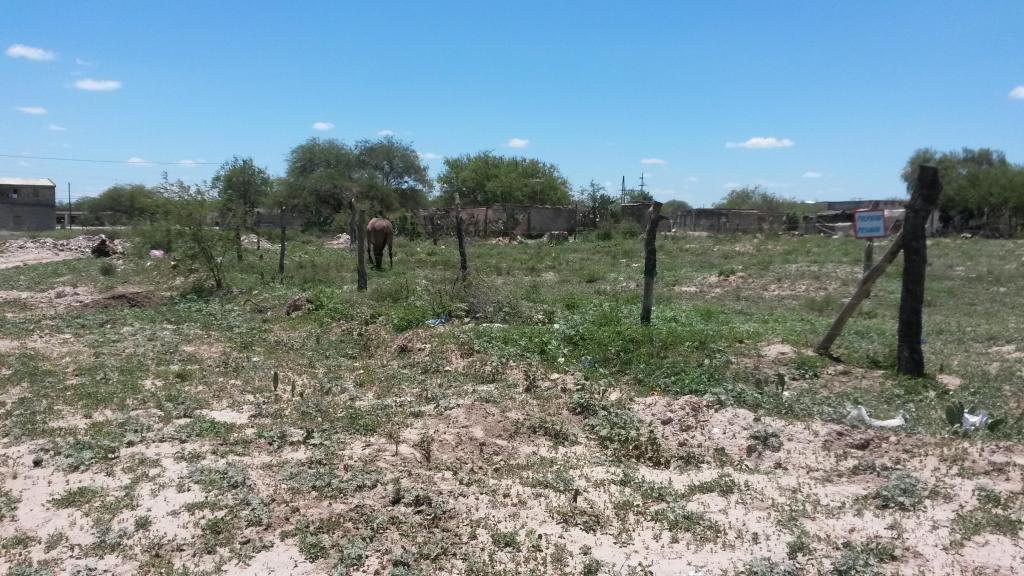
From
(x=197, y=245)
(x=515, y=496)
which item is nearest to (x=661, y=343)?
(x=515, y=496)

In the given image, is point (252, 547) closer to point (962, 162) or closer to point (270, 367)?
point (270, 367)

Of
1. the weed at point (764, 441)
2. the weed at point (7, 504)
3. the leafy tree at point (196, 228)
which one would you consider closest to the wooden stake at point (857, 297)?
the weed at point (764, 441)

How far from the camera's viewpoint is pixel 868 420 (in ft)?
19.8

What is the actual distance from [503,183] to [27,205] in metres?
29.1

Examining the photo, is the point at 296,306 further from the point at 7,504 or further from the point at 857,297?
the point at 857,297

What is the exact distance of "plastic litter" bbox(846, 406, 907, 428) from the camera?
596 cm

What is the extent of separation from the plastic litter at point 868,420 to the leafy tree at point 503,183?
118 ft

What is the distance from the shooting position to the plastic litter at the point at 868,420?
19.6 ft

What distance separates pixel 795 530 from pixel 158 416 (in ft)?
17.6

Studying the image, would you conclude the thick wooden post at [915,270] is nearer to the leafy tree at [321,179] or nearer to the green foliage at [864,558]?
the green foliage at [864,558]

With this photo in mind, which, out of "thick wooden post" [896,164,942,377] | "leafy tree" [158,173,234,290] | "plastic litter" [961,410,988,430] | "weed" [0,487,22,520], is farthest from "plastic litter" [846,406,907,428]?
"leafy tree" [158,173,234,290]

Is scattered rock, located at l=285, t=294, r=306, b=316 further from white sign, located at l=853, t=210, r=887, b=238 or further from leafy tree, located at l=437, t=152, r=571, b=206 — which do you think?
leafy tree, located at l=437, t=152, r=571, b=206

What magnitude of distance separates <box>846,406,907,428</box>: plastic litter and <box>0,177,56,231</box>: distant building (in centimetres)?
4907

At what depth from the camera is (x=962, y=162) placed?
4644cm
